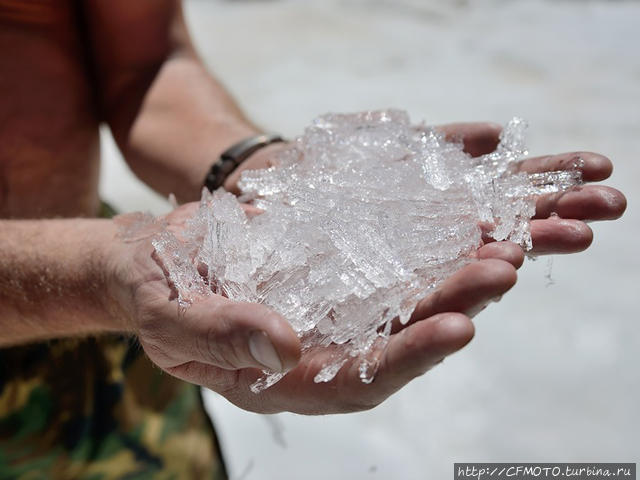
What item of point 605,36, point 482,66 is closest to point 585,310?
point 482,66

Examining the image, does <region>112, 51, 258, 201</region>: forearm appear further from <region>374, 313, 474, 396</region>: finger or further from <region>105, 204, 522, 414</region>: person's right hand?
<region>374, 313, 474, 396</region>: finger

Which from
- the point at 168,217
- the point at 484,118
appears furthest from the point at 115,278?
the point at 484,118

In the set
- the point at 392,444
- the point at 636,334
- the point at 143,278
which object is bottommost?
the point at 392,444

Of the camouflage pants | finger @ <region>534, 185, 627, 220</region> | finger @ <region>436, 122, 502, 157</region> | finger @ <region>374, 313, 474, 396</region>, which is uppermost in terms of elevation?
finger @ <region>436, 122, 502, 157</region>

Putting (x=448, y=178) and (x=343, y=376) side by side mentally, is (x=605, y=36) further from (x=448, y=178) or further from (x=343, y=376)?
(x=343, y=376)

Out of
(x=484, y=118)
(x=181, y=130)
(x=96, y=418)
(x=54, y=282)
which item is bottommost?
(x=96, y=418)

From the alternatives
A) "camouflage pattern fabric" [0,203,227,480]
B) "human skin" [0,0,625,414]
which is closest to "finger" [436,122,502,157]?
"human skin" [0,0,625,414]

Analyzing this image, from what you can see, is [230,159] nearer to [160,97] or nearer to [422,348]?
[160,97]
